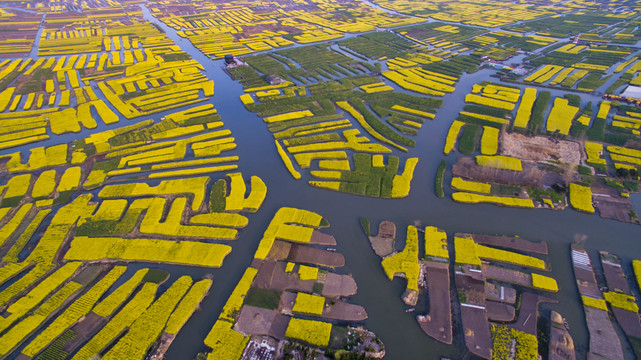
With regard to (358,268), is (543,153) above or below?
above

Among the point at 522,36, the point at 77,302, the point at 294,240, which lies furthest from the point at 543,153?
the point at 522,36

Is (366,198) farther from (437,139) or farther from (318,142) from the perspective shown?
(437,139)

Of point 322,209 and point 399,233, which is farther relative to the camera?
point 322,209

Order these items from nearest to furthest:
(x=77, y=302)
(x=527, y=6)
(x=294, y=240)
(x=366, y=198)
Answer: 1. (x=77, y=302)
2. (x=294, y=240)
3. (x=366, y=198)
4. (x=527, y=6)

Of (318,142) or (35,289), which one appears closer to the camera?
(35,289)

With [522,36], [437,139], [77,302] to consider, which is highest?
[522,36]

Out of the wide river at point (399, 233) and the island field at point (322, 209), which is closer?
the wide river at point (399, 233)

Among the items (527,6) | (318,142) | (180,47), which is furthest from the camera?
(527,6)

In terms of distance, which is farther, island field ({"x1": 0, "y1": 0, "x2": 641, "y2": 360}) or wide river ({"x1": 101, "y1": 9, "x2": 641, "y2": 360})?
island field ({"x1": 0, "y1": 0, "x2": 641, "y2": 360})
